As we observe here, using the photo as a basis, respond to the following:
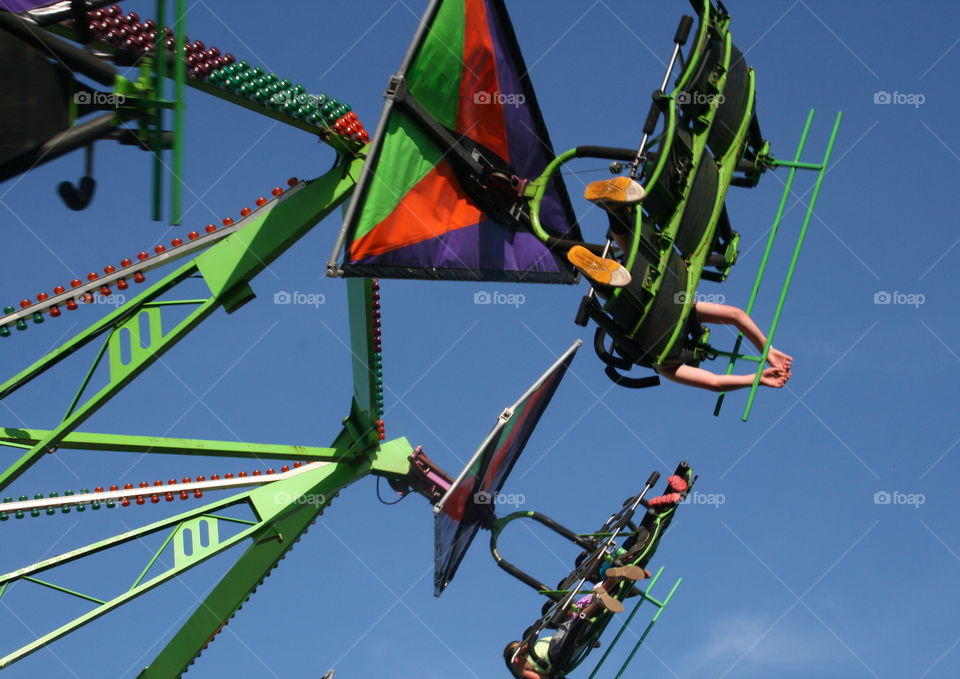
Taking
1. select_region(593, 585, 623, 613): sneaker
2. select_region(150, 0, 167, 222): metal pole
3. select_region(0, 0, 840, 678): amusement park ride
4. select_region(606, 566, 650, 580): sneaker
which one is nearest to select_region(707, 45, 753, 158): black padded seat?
select_region(0, 0, 840, 678): amusement park ride

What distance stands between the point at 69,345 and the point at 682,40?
5.79 m

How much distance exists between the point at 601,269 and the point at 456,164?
1.98 meters

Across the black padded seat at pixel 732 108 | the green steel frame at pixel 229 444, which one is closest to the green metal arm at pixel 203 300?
the green steel frame at pixel 229 444

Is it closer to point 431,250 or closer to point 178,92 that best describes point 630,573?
point 431,250

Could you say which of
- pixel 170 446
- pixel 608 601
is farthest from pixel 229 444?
pixel 608 601

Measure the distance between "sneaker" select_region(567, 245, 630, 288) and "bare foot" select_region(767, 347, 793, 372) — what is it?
4.74 ft

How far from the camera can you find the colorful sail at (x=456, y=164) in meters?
11.7

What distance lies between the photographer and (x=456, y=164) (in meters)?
13.0

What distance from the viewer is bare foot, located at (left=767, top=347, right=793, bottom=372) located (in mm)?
12234

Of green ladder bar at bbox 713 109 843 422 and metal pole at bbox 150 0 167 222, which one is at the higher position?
metal pole at bbox 150 0 167 222

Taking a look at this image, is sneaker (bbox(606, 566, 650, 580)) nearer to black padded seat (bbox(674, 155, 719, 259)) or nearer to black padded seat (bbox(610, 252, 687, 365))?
black padded seat (bbox(610, 252, 687, 365))

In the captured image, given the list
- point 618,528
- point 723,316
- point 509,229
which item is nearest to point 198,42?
point 509,229

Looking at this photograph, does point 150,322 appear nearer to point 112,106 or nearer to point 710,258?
point 112,106

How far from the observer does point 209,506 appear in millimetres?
13953
